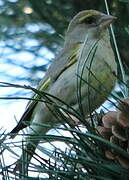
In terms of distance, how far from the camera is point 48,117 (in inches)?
86.9

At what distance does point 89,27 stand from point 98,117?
115 centimetres

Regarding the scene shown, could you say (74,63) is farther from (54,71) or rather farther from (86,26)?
(86,26)

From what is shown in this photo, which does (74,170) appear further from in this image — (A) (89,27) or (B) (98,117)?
(A) (89,27)

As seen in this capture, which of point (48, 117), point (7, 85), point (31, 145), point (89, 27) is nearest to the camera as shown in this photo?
point (7, 85)

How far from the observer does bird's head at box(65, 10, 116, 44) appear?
229cm

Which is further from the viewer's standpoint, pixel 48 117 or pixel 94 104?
pixel 48 117

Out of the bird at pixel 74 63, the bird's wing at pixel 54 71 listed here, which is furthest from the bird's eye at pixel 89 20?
the bird's wing at pixel 54 71

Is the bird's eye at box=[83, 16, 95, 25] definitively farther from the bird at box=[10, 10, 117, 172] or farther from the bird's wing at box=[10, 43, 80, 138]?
the bird's wing at box=[10, 43, 80, 138]

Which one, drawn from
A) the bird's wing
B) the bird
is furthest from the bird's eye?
the bird's wing

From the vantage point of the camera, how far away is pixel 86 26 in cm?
249

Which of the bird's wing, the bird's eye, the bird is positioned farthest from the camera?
the bird's eye

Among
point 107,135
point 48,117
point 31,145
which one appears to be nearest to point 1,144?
point 31,145

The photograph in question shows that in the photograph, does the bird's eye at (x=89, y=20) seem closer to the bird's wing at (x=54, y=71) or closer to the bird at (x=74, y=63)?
the bird at (x=74, y=63)

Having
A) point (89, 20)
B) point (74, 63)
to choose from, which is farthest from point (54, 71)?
point (89, 20)
